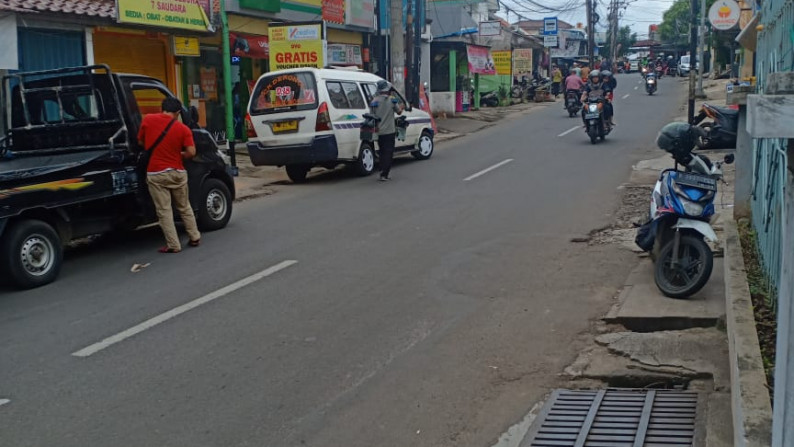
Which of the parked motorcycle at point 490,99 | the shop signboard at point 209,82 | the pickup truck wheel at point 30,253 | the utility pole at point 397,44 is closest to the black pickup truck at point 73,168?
the pickup truck wheel at point 30,253

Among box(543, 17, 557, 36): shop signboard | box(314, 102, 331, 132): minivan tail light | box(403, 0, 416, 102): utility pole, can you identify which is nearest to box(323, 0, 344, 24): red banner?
box(403, 0, 416, 102): utility pole

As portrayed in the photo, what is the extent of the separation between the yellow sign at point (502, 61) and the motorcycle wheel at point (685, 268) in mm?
35143

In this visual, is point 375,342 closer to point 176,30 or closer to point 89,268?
point 89,268

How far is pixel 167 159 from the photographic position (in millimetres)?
9008

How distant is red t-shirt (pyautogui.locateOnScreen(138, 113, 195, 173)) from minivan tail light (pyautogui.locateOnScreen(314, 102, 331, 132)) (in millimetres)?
5571

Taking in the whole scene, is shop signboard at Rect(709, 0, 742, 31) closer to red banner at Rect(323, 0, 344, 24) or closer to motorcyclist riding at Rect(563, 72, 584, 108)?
motorcyclist riding at Rect(563, 72, 584, 108)

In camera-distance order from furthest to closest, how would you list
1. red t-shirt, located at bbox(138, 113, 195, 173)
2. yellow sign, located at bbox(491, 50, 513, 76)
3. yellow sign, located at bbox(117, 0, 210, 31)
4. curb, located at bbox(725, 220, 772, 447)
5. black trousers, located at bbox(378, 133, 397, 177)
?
yellow sign, located at bbox(491, 50, 513, 76), yellow sign, located at bbox(117, 0, 210, 31), black trousers, located at bbox(378, 133, 397, 177), red t-shirt, located at bbox(138, 113, 195, 173), curb, located at bbox(725, 220, 772, 447)

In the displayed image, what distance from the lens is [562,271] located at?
8102 millimetres

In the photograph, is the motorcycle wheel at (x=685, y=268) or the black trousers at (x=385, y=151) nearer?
Result: the motorcycle wheel at (x=685, y=268)

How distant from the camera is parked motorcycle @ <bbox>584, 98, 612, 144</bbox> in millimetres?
19344

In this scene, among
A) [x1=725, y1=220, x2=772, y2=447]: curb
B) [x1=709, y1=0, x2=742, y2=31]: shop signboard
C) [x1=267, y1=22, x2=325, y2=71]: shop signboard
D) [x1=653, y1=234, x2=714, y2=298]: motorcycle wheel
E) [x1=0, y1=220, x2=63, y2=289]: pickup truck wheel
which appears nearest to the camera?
[x1=725, y1=220, x2=772, y2=447]: curb

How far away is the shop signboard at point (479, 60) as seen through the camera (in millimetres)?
34500

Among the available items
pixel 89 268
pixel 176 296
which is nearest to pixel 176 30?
pixel 89 268

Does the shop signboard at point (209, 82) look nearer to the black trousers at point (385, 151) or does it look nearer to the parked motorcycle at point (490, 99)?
the black trousers at point (385, 151)
